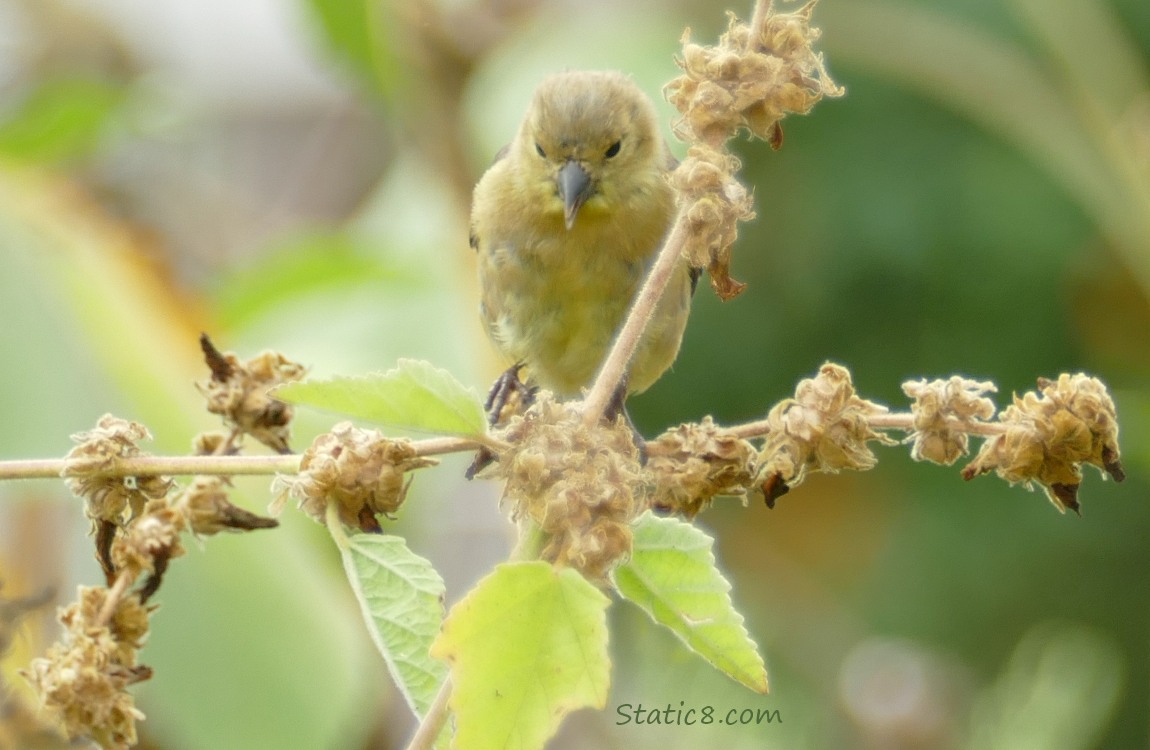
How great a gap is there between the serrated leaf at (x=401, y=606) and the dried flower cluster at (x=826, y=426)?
31 cm

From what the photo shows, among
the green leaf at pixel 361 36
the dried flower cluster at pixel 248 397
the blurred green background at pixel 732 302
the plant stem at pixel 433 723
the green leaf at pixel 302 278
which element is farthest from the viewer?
the green leaf at pixel 361 36

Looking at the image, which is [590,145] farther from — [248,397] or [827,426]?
[827,426]

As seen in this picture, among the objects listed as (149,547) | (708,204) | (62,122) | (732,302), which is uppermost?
(732,302)

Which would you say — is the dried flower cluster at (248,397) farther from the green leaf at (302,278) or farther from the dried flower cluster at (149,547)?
the green leaf at (302,278)

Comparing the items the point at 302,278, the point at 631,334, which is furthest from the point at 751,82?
the point at 302,278

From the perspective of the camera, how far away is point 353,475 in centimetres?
104

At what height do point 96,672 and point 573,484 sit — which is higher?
point 573,484

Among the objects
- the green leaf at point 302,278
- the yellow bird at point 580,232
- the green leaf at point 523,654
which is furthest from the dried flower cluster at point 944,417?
the green leaf at point 302,278

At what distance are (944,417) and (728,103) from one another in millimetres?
309

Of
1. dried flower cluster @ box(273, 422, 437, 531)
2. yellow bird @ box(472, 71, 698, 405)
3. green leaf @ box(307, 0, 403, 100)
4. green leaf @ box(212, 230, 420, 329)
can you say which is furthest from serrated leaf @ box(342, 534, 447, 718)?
green leaf @ box(307, 0, 403, 100)

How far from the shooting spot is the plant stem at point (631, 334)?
1005 mm

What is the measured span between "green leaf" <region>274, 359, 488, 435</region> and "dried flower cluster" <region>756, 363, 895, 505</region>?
27cm

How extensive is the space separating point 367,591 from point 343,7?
2.65 m

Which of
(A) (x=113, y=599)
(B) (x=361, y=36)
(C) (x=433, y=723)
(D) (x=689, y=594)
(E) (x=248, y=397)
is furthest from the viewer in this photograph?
(B) (x=361, y=36)
